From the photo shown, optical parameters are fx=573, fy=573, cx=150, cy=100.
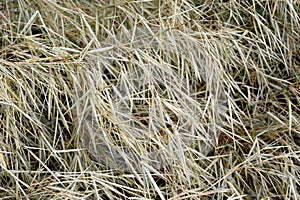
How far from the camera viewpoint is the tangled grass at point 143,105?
4.06ft

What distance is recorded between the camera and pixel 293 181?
1.33 metres

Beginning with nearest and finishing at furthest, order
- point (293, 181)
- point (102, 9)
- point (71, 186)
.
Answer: point (71, 186), point (293, 181), point (102, 9)

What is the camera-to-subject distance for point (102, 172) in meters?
1.28

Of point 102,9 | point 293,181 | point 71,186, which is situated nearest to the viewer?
point 71,186

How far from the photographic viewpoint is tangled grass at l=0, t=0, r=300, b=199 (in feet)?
4.06

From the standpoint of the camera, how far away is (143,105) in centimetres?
136

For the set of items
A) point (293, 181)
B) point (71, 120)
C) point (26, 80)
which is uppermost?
point (26, 80)

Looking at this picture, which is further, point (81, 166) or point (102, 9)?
point (102, 9)

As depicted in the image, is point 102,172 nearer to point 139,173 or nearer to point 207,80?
point 139,173

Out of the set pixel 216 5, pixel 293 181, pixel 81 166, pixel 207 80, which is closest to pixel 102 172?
pixel 81 166

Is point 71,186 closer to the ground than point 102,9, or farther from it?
closer to the ground

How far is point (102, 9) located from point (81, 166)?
47 cm

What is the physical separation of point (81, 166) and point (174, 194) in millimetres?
210

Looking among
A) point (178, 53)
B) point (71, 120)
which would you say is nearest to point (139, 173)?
point (71, 120)
